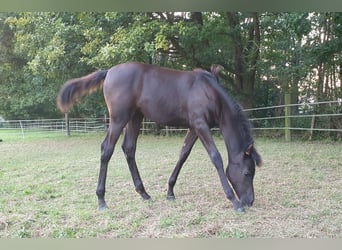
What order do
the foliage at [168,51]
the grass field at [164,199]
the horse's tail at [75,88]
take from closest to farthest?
the grass field at [164,199]
the horse's tail at [75,88]
the foliage at [168,51]

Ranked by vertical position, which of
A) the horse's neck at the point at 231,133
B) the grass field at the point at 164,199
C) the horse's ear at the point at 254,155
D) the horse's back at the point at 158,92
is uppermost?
the horse's back at the point at 158,92

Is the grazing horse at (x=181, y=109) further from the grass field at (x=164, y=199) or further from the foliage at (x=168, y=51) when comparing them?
the foliage at (x=168, y=51)

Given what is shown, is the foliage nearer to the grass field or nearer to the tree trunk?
the tree trunk

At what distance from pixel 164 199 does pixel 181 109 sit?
652 millimetres

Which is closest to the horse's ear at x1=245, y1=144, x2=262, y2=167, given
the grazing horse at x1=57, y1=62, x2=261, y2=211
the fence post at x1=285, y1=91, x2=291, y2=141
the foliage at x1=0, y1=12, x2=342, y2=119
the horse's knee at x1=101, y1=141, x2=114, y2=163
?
the grazing horse at x1=57, y1=62, x2=261, y2=211

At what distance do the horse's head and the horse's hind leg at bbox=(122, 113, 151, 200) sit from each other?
62 cm

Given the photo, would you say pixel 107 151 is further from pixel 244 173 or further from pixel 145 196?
pixel 244 173

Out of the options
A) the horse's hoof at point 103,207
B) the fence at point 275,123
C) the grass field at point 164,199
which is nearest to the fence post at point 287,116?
the fence at point 275,123

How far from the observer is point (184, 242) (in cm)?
188

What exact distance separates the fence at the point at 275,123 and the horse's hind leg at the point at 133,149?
1355 millimetres

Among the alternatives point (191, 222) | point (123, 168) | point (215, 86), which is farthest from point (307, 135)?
point (191, 222)

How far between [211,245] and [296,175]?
1.55m

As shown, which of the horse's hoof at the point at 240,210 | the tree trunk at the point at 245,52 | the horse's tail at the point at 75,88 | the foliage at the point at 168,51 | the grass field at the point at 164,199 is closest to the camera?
the grass field at the point at 164,199

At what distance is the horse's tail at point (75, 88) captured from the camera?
2.41 meters
